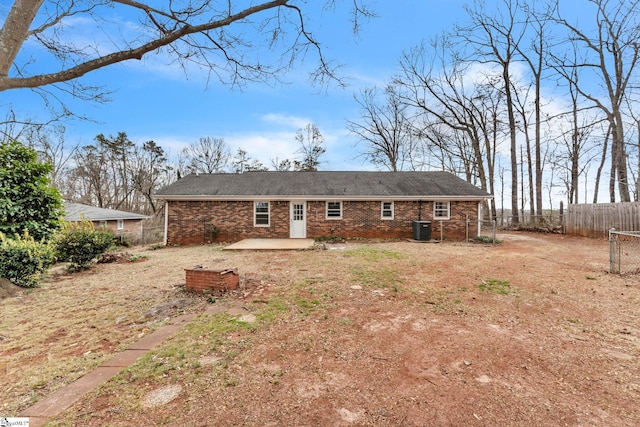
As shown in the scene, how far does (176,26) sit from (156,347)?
437 cm

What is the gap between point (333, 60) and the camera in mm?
4984

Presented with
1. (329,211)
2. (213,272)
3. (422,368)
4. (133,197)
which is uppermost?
(133,197)

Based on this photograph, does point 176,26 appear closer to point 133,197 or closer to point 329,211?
point 329,211

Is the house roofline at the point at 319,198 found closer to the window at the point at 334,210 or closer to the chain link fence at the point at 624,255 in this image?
the window at the point at 334,210

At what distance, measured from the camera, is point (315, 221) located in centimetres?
1384

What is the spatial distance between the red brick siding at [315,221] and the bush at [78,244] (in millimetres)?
5246

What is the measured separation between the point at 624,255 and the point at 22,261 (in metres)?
16.8

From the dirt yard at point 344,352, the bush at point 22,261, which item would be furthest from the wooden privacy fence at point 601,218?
the bush at point 22,261

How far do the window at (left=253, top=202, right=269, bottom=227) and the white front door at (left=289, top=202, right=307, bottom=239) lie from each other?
130 centimetres

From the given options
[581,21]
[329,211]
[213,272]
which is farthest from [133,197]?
[581,21]

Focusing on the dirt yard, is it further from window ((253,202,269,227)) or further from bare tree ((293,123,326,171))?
bare tree ((293,123,326,171))

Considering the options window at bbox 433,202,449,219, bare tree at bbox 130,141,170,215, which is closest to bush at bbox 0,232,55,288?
window at bbox 433,202,449,219

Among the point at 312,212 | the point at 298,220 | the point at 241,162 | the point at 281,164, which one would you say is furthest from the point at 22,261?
the point at 281,164

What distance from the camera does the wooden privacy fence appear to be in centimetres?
1223
